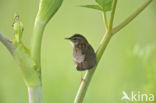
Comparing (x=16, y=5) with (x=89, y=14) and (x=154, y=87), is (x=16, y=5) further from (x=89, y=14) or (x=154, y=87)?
(x=154, y=87)

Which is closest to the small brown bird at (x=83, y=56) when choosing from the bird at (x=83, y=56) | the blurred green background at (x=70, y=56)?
the bird at (x=83, y=56)

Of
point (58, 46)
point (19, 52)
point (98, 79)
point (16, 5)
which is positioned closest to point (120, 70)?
point (98, 79)

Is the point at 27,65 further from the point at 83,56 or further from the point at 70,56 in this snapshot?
the point at 70,56

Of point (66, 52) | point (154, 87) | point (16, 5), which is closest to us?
point (154, 87)

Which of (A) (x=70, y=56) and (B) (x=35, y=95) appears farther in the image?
(A) (x=70, y=56)

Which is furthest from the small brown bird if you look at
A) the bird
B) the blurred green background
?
the blurred green background

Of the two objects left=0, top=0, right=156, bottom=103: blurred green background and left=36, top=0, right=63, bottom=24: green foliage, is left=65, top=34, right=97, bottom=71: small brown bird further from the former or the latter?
left=0, top=0, right=156, bottom=103: blurred green background

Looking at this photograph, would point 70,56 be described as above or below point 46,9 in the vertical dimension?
below

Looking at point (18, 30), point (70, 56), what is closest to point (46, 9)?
point (18, 30)

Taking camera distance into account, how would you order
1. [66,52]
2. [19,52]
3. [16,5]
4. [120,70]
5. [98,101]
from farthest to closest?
[16,5], [66,52], [120,70], [98,101], [19,52]
